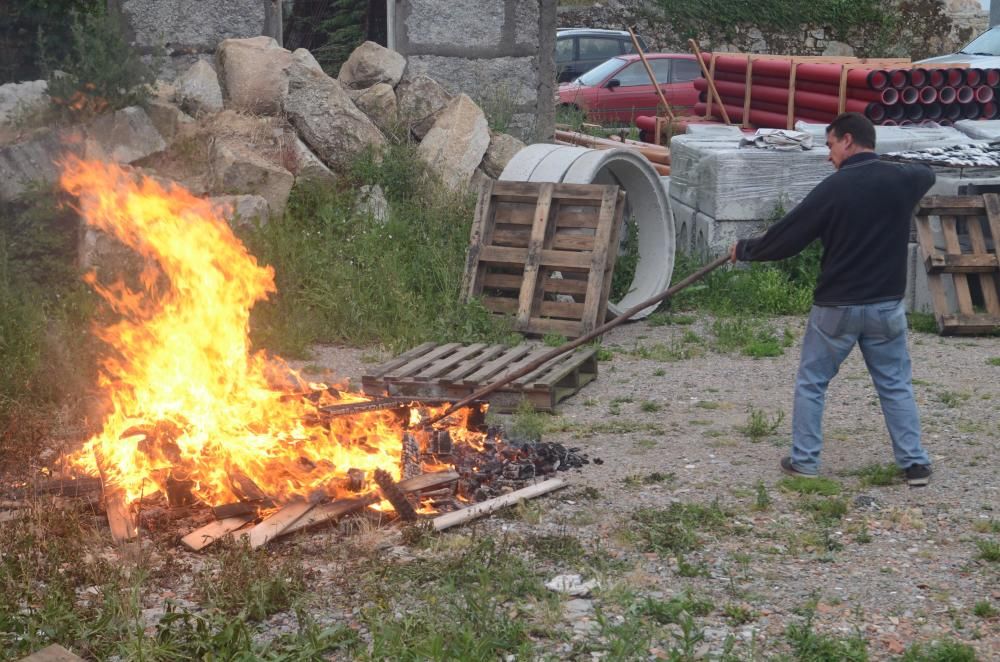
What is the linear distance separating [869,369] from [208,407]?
3.60 meters

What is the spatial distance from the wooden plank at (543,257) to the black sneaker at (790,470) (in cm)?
337

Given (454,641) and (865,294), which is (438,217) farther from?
(454,641)

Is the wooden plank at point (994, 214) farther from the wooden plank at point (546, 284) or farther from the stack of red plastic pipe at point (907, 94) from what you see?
the wooden plank at point (546, 284)

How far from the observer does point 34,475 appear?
5977 mm

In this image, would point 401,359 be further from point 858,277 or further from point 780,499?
point 858,277

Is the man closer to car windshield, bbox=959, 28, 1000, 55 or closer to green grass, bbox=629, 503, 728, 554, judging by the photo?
green grass, bbox=629, 503, 728, 554

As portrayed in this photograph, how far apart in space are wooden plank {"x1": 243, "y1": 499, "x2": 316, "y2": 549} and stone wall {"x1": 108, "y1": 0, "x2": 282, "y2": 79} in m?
7.64

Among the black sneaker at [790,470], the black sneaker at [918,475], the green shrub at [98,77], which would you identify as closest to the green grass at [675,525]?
the black sneaker at [790,470]

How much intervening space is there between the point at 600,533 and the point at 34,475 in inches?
117

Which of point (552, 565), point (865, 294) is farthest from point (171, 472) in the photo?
point (865, 294)

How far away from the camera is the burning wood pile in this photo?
5598 millimetres

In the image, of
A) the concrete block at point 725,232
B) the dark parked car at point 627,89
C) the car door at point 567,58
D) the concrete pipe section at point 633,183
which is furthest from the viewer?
the car door at point 567,58

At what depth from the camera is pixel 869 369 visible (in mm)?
6211

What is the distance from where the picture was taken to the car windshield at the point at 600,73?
63.8 feet
